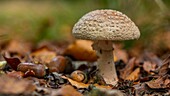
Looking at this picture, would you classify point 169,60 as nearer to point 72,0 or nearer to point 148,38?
point 148,38

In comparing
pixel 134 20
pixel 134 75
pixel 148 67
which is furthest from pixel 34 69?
pixel 134 20

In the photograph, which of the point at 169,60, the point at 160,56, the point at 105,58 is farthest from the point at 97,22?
the point at 160,56

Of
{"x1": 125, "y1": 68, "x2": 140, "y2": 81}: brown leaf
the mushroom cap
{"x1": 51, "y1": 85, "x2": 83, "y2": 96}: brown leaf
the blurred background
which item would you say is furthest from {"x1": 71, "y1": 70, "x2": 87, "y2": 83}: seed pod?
the blurred background

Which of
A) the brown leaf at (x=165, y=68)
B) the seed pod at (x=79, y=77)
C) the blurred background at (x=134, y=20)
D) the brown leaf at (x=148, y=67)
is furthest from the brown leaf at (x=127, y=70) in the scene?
the blurred background at (x=134, y=20)

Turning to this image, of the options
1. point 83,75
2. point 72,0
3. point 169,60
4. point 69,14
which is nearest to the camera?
point 83,75

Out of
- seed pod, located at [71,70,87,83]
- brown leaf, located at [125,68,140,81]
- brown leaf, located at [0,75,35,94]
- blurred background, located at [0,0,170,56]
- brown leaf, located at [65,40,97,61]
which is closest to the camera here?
brown leaf, located at [0,75,35,94]

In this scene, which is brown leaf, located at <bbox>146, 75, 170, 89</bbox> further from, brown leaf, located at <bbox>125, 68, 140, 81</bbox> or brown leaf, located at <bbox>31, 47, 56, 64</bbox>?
brown leaf, located at <bbox>31, 47, 56, 64</bbox>

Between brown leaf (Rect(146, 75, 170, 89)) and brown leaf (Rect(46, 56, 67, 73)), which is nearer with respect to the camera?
brown leaf (Rect(146, 75, 170, 89))
